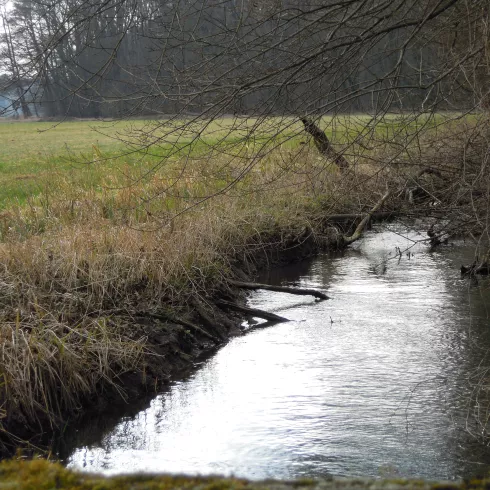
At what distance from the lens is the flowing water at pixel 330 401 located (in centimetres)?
521

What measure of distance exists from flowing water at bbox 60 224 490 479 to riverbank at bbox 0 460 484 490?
314 cm

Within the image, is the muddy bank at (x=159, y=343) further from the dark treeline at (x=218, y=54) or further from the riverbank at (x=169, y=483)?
the riverbank at (x=169, y=483)

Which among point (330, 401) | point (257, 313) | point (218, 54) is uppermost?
point (218, 54)

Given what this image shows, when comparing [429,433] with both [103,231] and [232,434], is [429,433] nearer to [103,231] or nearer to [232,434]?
[232,434]

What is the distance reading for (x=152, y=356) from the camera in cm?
723

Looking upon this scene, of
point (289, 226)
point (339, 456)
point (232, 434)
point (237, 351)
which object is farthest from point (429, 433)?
point (289, 226)

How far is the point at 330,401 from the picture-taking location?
6293 millimetres

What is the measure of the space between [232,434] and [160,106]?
8.87 feet

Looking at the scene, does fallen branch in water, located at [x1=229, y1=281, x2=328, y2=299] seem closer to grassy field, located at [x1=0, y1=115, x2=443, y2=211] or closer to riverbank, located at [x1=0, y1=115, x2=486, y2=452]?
riverbank, located at [x1=0, y1=115, x2=486, y2=452]

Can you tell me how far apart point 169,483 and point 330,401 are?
17.0 feet

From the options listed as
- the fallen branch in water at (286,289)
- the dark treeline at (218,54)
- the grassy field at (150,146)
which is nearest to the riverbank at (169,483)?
the grassy field at (150,146)

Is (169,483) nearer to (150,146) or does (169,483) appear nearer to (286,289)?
(150,146)

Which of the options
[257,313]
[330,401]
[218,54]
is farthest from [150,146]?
[330,401]

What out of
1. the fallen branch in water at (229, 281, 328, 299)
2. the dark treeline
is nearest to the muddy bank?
the fallen branch in water at (229, 281, 328, 299)
